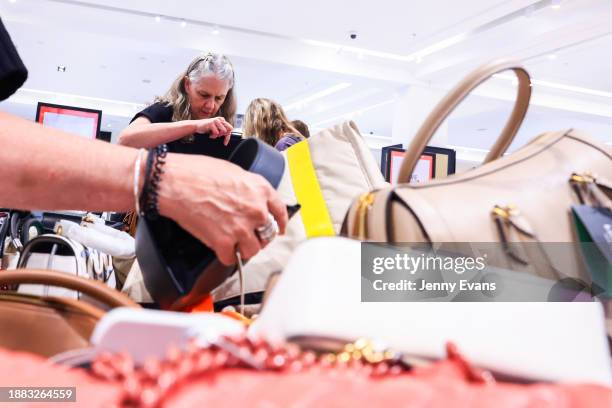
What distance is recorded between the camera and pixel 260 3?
559cm

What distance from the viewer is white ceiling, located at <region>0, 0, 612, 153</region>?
18.4 ft

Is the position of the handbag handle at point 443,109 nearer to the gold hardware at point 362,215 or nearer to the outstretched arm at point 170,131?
the gold hardware at point 362,215

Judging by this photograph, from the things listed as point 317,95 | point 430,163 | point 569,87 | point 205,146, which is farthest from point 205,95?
point 317,95

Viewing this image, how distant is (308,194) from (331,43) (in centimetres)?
612

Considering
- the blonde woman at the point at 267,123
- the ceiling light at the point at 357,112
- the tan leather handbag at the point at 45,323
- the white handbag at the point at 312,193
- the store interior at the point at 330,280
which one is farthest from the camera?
the ceiling light at the point at 357,112

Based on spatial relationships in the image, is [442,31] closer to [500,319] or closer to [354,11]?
[354,11]

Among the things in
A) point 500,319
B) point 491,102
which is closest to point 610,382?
point 500,319

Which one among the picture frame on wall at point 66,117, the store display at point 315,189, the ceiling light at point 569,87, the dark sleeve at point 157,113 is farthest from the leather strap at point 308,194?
the ceiling light at point 569,87

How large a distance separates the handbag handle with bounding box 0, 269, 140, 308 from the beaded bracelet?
7 centimetres

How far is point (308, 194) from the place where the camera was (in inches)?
35.3

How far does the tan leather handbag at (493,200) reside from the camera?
1.66 feet

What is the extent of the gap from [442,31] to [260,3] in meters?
2.08

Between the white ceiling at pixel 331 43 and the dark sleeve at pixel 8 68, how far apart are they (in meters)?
5.15

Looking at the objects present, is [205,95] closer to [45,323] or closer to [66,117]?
[66,117]
